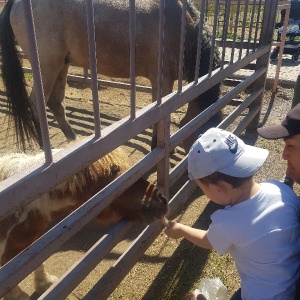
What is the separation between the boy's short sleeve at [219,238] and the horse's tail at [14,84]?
2581 millimetres

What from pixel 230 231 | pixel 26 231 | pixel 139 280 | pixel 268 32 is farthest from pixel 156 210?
pixel 268 32

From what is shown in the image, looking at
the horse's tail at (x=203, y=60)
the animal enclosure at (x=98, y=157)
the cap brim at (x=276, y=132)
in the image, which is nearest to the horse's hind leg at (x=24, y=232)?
the animal enclosure at (x=98, y=157)

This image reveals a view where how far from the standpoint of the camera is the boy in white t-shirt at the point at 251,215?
1.42 metres

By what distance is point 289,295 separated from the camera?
1503 mm

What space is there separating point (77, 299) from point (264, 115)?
4303 mm

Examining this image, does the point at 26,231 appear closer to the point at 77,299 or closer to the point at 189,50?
the point at 77,299

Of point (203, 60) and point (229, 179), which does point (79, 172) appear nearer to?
point (229, 179)

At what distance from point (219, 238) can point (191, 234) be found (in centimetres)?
32

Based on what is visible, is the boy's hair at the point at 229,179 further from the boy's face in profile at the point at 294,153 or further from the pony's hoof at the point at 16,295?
the pony's hoof at the point at 16,295

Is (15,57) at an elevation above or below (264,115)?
above

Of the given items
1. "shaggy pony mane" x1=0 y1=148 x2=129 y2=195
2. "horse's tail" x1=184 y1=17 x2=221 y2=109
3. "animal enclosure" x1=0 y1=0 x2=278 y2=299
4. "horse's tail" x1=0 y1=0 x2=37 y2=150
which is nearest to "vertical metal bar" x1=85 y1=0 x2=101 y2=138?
"animal enclosure" x1=0 y1=0 x2=278 y2=299

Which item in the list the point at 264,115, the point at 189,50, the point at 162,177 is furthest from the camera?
the point at 264,115

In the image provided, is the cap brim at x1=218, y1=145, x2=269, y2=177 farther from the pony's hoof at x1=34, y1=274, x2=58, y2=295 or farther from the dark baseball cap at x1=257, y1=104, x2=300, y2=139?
the pony's hoof at x1=34, y1=274, x2=58, y2=295

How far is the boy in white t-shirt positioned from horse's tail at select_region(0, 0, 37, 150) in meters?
2.57
